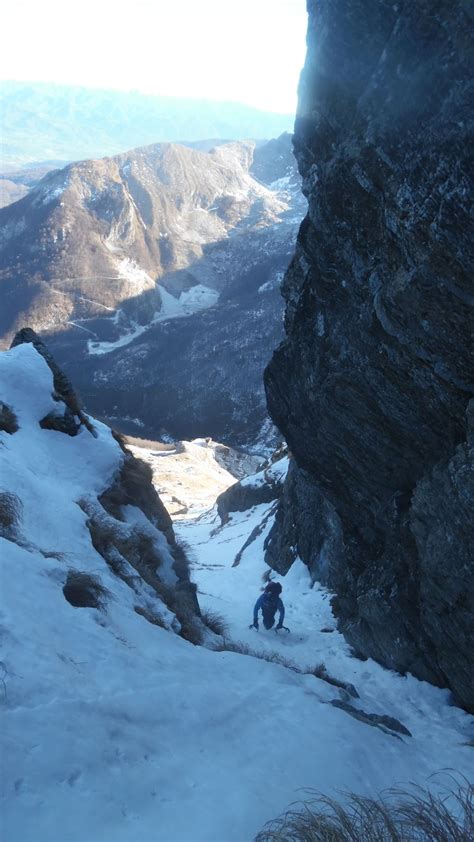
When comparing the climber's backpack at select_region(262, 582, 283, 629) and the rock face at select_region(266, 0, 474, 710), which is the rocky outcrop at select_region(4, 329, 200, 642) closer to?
the climber's backpack at select_region(262, 582, 283, 629)

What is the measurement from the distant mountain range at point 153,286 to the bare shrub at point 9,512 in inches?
3352

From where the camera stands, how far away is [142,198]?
16150 cm

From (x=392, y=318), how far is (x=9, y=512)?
7.38 meters

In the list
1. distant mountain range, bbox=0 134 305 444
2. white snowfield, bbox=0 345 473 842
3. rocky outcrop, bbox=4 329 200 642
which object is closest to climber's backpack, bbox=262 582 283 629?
rocky outcrop, bbox=4 329 200 642

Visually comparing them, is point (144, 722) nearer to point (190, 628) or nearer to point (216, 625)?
point (190, 628)

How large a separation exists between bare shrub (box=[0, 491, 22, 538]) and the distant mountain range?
85135 millimetres

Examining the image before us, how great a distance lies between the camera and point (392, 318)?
9586 millimetres

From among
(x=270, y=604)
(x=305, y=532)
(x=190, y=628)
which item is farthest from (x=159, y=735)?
(x=305, y=532)

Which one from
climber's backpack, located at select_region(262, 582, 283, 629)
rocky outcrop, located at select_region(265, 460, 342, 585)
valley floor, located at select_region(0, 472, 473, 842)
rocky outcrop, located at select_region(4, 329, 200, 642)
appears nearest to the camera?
valley floor, located at select_region(0, 472, 473, 842)

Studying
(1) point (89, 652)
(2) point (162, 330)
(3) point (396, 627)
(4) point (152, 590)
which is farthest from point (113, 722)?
(2) point (162, 330)

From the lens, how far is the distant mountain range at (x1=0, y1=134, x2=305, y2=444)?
4139 inches

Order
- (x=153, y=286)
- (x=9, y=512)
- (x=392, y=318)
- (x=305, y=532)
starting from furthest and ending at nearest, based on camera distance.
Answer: (x=153, y=286), (x=305, y=532), (x=392, y=318), (x=9, y=512)

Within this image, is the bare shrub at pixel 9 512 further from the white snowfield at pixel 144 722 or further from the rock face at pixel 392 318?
the rock face at pixel 392 318

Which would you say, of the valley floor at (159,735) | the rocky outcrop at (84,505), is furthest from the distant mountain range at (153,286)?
the valley floor at (159,735)
